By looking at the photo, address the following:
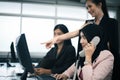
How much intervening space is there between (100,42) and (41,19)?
18.2 feet

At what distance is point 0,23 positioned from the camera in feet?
21.3

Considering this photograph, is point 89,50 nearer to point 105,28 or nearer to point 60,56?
point 105,28

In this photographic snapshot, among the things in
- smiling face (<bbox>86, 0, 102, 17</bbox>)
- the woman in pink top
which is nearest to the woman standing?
smiling face (<bbox>86, 0, 102, 17</bbox>)

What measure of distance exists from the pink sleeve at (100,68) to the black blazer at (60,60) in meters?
1.51

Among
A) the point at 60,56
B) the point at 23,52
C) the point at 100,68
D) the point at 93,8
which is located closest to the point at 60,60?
the point at 60,56

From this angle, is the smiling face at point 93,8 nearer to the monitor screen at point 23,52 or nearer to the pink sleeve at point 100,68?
the pink sleeve at point 100,68

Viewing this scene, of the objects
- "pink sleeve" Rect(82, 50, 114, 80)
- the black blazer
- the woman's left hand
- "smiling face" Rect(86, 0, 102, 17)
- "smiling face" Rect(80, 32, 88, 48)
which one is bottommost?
the black blazer

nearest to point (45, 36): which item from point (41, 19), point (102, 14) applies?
point (41, 19)

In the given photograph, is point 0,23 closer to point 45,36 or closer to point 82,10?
point 45,36

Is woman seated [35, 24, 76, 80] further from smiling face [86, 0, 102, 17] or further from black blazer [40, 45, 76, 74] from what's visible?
smiling face [86, 0, 102, 17]

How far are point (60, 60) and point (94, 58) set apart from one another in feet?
5.33

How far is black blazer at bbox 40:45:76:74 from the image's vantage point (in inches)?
118

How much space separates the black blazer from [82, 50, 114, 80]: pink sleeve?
4.96 ft

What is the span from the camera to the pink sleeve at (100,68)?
1351mm
